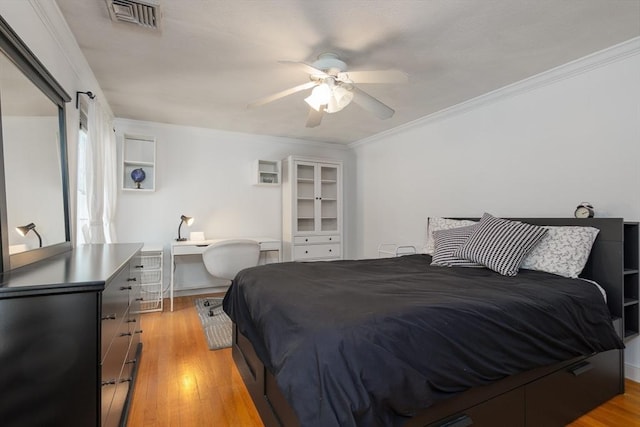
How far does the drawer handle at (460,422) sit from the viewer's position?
1248 mm

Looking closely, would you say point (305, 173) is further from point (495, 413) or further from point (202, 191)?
point (495, 413)

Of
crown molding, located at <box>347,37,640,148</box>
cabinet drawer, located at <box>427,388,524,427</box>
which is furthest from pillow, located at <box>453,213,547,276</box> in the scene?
crown molding, located at <box>347,37,640,148</box>

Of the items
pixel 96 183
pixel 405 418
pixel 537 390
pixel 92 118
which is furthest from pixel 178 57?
pixel 537 390

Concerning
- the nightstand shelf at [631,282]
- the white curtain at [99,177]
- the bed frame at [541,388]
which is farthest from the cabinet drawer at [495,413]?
the white curtain at [99,177]

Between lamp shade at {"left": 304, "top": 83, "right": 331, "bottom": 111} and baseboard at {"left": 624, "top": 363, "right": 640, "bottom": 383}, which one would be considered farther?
lamp shade at {"left": 304, "top": 83, "right": 331, "bottom": 111}

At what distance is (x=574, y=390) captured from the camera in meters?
1.70

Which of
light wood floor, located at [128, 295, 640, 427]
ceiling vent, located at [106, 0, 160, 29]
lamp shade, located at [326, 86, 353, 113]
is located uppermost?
ceiling vent, located at [106, 0, 160, 29]

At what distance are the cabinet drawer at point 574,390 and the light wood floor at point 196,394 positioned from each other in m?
0.06

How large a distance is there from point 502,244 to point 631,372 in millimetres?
1191

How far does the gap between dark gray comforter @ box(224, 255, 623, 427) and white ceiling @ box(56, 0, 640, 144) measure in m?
1.56

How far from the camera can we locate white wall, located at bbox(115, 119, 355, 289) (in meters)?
4.07

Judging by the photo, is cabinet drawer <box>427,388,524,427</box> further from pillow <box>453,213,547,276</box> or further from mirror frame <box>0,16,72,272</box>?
mirror frame <box>0,16,72,272</box>

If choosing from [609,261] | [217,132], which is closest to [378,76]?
[609,261]

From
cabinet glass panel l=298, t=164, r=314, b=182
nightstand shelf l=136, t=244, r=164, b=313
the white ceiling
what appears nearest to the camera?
the white ceiling
